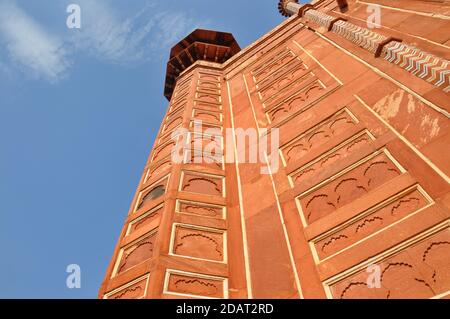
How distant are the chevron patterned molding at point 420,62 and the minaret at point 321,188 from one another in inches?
0.7

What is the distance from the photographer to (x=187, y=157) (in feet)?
19.2

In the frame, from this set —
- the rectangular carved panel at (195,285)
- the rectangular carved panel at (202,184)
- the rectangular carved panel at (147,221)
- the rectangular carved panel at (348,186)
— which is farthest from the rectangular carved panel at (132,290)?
the rectangular carved panel at (348,186)

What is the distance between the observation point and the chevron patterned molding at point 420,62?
4172 millimetres

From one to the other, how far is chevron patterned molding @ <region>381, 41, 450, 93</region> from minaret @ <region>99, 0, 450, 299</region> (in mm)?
18

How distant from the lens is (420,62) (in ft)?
15.3

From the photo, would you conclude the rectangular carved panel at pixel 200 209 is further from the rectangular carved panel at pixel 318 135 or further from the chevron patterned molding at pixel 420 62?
the chevron patterned molding at pixel 420 62

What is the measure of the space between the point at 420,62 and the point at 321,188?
6.39 feet

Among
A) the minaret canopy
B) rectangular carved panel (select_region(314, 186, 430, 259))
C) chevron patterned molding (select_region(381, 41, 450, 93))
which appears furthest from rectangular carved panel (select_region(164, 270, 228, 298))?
the minaret canopy

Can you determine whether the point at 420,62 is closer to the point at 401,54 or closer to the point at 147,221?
the point at 401,54

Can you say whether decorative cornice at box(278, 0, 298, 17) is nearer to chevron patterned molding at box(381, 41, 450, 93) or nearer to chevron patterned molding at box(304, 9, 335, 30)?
chevron patterned molding at box(304, 9, 335, 30)

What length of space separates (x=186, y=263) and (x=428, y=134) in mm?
2590

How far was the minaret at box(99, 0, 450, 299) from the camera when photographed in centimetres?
319
